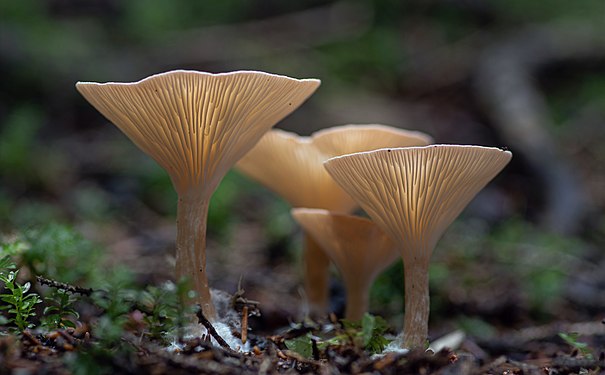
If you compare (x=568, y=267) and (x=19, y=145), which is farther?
(x=19, y=145)

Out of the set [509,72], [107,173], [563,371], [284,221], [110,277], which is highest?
[509,72]

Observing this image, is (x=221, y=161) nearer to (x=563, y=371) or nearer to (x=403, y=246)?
(x=403, y=246)

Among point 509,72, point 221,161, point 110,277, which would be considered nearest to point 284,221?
point 110,277

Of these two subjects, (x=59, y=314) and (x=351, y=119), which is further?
(x=351, y=119)

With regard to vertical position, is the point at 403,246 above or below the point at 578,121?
below

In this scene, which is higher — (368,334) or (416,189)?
(416,189)

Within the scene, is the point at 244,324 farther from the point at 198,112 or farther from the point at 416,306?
the point at 198,112

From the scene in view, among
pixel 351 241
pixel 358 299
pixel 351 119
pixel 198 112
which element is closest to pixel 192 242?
pixel 198 112
